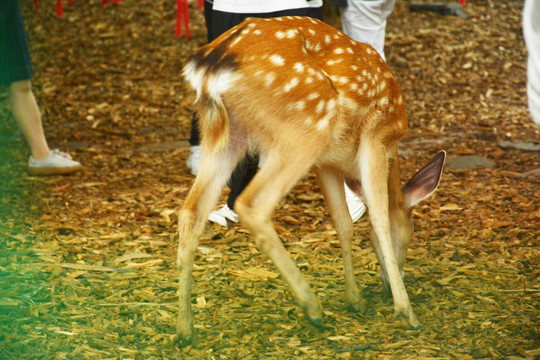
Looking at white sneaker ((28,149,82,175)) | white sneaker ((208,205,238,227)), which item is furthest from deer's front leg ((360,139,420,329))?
white sneaker ((28,149,82,175))

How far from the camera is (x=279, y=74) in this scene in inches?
116

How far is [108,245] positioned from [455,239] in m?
2.11

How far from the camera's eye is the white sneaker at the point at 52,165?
5371 mm

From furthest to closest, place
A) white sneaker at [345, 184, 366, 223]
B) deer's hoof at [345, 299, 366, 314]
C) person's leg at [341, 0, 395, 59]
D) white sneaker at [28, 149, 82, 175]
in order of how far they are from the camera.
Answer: white sneaker at [28, 149, 82, 175] < person's leg at [341, 0, 395, 59] < white sneaker at [345, 184, 366, 223] < deer's hoof at [345, 299, 366, 314]

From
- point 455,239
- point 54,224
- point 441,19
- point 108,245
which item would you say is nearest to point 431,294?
point 455,239

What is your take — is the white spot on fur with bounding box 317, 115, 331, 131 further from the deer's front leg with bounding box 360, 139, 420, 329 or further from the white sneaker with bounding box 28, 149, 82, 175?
the white sneaker with bounding box 28, 149, 82, 175

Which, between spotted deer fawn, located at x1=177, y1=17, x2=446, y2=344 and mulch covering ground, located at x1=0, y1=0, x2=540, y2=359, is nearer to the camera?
spotted deer fawn, located at x1=177, y1=17, x2=446, y2=344

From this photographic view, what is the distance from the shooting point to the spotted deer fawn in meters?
2.94

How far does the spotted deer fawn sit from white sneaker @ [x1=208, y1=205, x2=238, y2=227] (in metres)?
1.26

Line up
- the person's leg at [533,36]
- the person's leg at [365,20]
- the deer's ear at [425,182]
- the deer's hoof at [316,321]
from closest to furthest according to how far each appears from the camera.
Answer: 1. the person's leg at [533,36]
2. the deer's hoof at [316,321]
3. the deer's ear at [425,182]
4. the person's leg at [365,20]

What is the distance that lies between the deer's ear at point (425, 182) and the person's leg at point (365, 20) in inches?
65.1

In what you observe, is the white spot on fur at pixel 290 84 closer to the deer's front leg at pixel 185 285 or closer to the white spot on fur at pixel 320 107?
→ the white spot on fur at pixel 320 107

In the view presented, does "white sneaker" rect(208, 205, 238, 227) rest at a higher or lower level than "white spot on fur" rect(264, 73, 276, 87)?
lower

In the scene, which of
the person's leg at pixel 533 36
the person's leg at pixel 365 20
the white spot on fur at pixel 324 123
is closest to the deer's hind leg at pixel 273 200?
the white spot on fur at pixel 324 123
